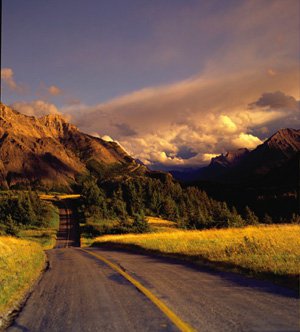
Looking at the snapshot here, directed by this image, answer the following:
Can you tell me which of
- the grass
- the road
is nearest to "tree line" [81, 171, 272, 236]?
the grass

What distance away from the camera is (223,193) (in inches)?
7466

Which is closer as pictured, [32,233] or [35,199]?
[32,233]

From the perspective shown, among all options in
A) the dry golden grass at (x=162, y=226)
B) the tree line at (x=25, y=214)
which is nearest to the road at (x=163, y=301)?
the dry golden grass at (x=162, y=226)

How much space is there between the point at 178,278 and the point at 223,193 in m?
182

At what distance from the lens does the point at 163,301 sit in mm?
8625

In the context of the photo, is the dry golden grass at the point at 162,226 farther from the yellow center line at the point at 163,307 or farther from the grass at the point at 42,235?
the yellow center line at the point at 163,307

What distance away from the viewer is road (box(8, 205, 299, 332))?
22.2ft

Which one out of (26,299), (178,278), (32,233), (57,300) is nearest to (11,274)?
(26,299)

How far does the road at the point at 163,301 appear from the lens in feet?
22.2

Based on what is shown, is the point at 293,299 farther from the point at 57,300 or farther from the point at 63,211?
the point at 63,211

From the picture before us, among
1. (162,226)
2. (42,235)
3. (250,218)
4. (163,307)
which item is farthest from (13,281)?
(162,226)

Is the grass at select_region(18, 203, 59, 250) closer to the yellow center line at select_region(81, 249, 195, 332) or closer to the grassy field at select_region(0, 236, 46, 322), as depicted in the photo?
the grassy field at select_region(0, 236, 46, 322)

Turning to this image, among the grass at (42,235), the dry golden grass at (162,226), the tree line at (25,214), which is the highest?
the tree line at (25,214)

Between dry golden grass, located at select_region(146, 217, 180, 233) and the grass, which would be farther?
dry golden grass, located at select_region(146, 217, 180, 233)
